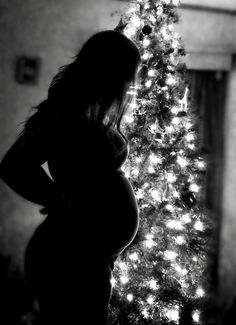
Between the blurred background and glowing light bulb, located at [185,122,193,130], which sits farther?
the blurred background

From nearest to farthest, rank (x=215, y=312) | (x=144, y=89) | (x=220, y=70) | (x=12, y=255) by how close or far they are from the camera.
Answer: (x=144, y=89) → (x=215, y=312) → (x=12, y=255) → (x=220, y=70)

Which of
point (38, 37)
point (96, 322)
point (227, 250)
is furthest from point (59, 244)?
point (227, 250)

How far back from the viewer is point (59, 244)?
106 cm

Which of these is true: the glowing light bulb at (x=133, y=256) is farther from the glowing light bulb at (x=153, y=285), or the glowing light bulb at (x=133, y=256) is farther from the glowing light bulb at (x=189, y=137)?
the glowing light bulb at (x=189, y=137)

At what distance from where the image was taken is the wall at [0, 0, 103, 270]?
9.39 feet

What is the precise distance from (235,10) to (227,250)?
2.45 meters

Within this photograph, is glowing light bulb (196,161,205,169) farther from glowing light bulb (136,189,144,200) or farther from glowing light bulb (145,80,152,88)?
glowing light bulb (145,80,152,88)

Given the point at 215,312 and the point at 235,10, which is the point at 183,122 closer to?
the point at 215,312

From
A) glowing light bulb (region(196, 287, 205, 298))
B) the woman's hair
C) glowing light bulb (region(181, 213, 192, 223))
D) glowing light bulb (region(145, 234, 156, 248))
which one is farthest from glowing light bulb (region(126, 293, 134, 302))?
the woman's hair

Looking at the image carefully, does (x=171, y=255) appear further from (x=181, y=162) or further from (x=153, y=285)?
(x=181, y=162)

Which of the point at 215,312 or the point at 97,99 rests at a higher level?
the point at 97,99

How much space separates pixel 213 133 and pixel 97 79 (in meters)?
2.55

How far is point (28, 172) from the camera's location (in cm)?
100

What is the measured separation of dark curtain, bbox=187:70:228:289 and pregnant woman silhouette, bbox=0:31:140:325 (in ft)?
7.74
